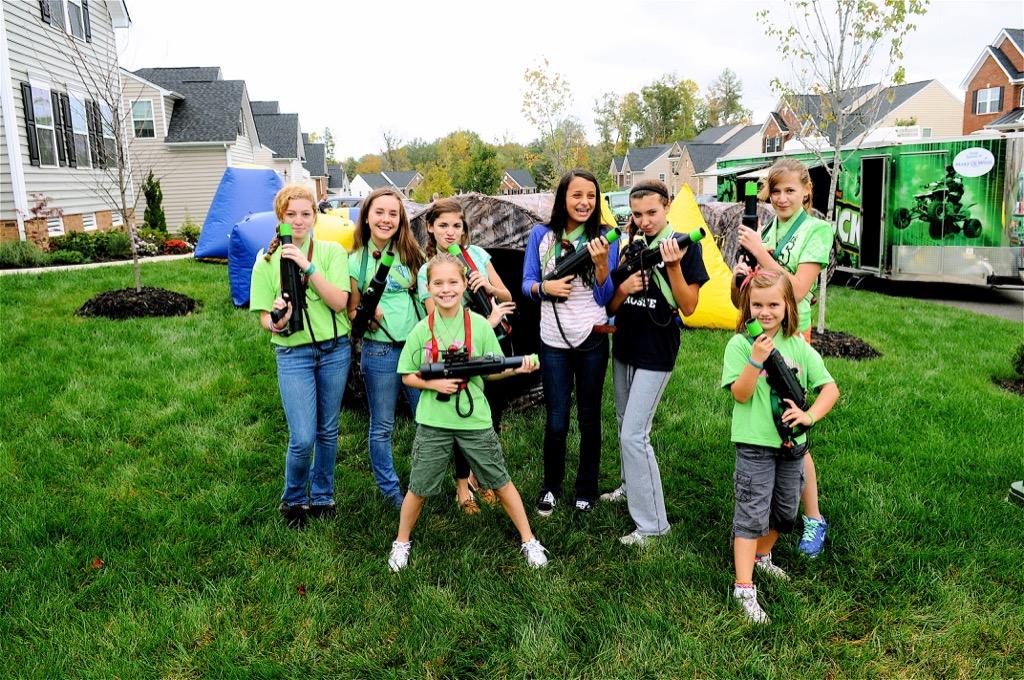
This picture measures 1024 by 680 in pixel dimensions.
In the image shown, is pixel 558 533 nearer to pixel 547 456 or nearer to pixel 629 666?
pixel 547 456

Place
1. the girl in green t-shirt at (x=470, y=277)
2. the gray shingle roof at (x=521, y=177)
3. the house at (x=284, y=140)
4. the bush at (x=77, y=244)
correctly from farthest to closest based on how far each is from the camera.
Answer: the gray shingle roof at (x=521, y=177) → the house at (x=284, y=140) → the bush at (x=77, y=244) → the girl in green t-shirt at (x=470, y=277)

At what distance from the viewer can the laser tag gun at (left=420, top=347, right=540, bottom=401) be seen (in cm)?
326

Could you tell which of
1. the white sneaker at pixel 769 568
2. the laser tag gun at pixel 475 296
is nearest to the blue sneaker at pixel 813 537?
the white sneaker at pixel 769 568

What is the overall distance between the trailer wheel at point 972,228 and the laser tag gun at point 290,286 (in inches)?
458

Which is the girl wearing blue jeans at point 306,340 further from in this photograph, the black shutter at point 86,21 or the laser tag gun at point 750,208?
the black shutter at point 86,21

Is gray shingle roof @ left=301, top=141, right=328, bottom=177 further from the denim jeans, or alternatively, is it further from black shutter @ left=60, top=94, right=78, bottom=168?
the denim jeans

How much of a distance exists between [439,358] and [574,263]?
81cm

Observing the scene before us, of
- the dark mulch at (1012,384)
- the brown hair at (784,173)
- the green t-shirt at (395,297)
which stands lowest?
the dark mulch at (1012,384)

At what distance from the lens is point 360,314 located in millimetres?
3727

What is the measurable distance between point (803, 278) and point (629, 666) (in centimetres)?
194

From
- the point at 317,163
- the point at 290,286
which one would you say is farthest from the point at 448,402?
the point at 317,163

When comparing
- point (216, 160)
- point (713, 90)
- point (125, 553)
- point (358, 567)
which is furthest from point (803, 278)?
point (713, 90)

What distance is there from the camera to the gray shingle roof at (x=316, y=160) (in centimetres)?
5128

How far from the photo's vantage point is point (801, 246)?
3.49m
